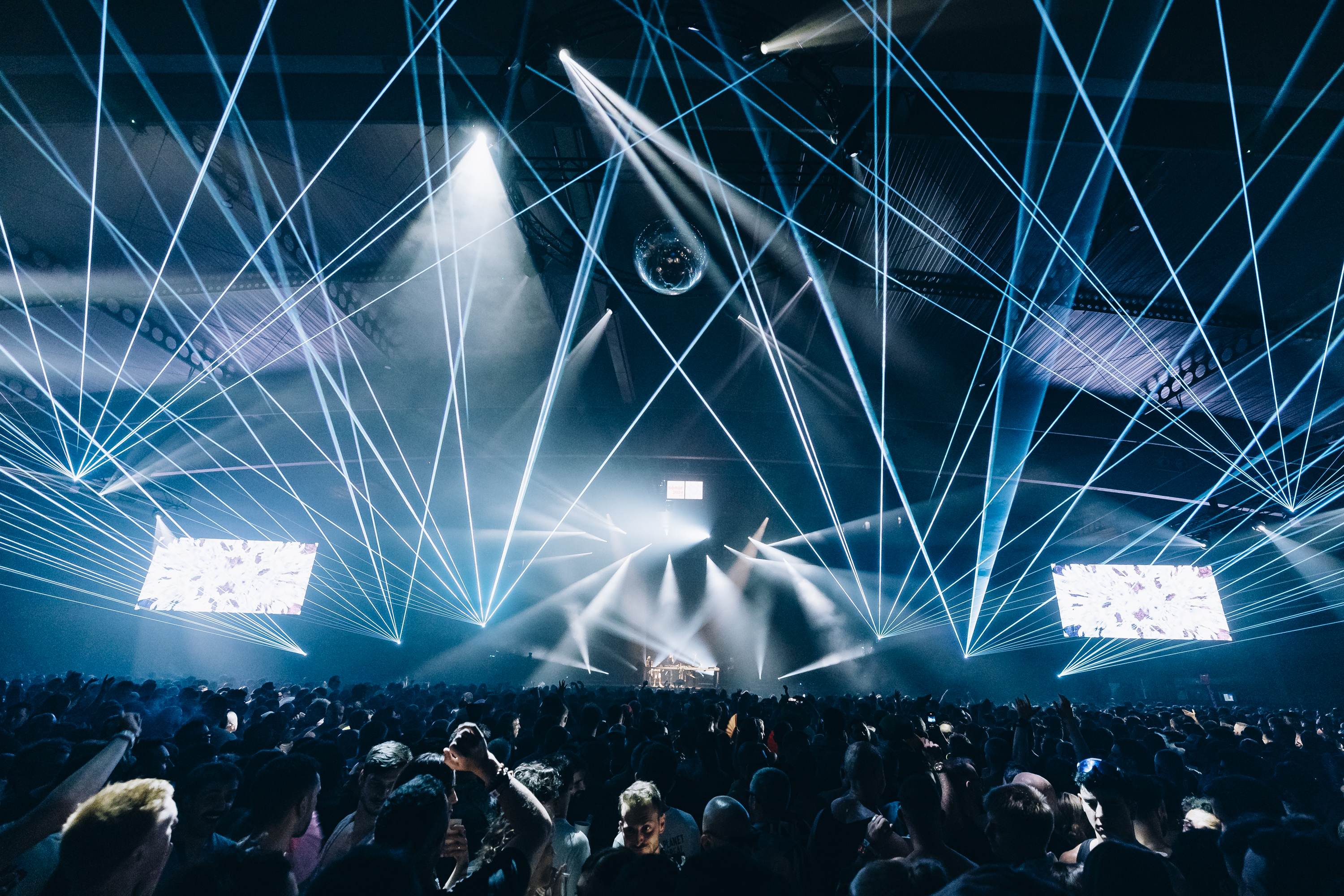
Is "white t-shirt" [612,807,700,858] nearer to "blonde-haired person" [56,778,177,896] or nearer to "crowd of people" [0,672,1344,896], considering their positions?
"crowd of people" [0,672,1344,896]

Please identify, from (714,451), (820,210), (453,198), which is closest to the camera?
(820,210)

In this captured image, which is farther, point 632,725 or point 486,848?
point 632,725

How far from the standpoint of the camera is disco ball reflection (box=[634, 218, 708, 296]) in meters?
6.41

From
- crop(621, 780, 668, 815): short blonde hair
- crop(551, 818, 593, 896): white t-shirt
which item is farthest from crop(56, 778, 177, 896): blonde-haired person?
crop(621, 780, 668, 815): short blonde hair

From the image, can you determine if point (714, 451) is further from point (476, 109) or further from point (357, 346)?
point (476, 109)

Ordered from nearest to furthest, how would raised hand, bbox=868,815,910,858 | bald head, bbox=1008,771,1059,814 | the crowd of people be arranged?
the crowd of people → raised hand, bbox=868,815,910,858 → bald head, bbox=1008,771,1059,814

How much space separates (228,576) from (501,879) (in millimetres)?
18302

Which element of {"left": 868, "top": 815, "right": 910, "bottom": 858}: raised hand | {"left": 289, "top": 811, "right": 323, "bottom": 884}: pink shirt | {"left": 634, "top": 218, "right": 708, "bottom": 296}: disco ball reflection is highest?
{"left": 634, "top": 218, "right": 708, "bottom": 296}: disco ball reflection

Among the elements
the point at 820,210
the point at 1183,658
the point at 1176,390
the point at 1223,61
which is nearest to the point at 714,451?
the point at 820,210

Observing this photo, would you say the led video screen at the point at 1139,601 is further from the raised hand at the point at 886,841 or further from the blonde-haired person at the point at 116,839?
the blonde-haired person at the point at 116,839

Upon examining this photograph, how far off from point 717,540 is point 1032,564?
34.7ft

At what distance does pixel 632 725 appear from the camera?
6.92 meters

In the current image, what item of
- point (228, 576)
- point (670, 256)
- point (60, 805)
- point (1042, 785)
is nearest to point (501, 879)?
point (60, 805)

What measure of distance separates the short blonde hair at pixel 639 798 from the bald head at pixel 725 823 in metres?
0.24
